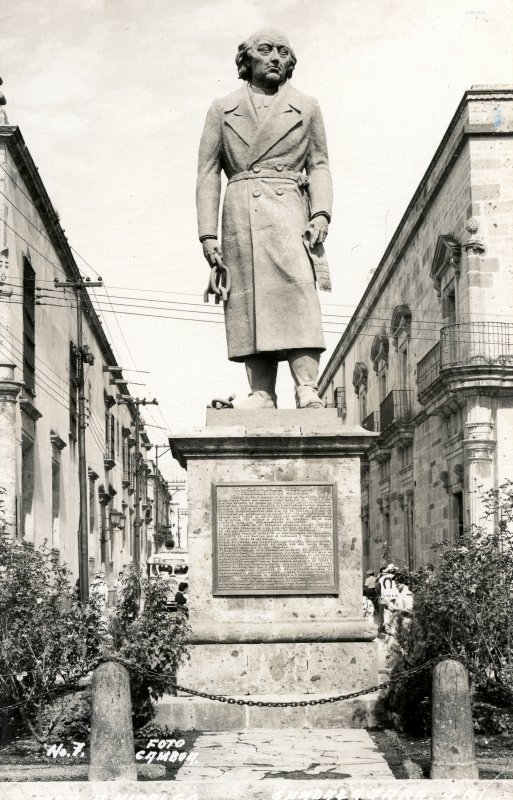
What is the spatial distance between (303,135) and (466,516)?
42.9ft

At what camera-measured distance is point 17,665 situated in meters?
6.65

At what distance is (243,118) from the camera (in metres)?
7.56

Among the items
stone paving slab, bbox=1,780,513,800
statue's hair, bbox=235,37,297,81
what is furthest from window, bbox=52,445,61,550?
stone paving slab, bbox=1,780,513,800

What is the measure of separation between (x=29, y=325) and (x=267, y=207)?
525 inches

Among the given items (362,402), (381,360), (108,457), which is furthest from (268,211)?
(362,402)

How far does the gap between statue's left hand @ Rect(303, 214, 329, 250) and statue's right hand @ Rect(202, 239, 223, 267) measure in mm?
649

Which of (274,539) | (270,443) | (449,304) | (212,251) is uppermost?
(449,304)

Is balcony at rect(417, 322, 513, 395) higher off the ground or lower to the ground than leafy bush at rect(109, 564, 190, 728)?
higher

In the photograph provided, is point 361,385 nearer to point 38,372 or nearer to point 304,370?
point 38,372

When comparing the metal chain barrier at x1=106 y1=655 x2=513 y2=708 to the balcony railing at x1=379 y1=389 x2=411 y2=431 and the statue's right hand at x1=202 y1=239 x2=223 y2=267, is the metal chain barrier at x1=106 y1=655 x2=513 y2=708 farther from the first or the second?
the balcony railing at x1=379 y1=389 x2=411 y2=431

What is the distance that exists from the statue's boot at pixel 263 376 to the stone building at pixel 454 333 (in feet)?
27.0

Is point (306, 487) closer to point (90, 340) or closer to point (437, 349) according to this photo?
point (437, 349)

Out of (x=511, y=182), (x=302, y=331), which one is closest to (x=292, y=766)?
(x=302, y=331)

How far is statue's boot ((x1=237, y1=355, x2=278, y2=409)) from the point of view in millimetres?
7621
